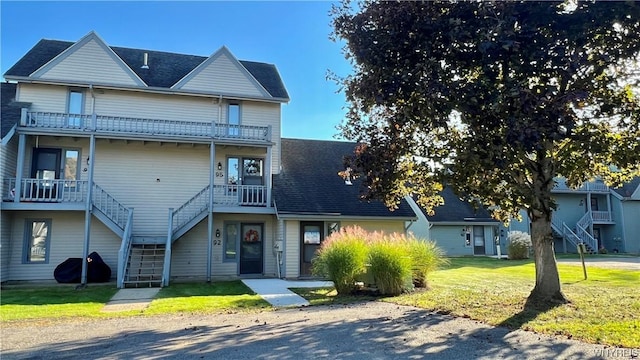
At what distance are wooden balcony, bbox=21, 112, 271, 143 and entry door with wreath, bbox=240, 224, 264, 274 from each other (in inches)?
150

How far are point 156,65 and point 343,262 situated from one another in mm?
13227

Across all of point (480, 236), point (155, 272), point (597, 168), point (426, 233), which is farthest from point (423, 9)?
point (480, 236)

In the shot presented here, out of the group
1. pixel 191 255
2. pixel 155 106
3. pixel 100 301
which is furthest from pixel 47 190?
pixel 100 301

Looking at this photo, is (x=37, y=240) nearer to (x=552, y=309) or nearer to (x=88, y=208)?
(x=88, y=208)

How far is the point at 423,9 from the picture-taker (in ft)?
27.5

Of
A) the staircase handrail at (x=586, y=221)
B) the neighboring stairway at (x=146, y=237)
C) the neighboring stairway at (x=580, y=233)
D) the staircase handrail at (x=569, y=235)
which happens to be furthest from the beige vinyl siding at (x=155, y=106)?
Answer: the staircase handrail at (x=586, y=221)

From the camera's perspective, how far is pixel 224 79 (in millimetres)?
18047

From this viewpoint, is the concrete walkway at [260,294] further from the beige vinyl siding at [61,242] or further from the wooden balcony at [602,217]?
the wooden balcony at [602,217]

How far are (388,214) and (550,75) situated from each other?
10.8 m

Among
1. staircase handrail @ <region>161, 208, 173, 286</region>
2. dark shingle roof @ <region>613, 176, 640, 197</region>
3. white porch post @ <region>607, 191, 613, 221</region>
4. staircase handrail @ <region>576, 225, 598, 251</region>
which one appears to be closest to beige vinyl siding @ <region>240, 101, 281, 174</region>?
staircase handrail @ <region>161, 208, 173, 286</region>

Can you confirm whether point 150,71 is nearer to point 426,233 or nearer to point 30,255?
point 30,255

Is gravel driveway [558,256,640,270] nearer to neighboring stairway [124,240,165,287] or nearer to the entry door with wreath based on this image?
the entry door with wreath

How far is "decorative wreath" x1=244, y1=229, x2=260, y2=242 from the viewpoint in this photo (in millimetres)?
17500

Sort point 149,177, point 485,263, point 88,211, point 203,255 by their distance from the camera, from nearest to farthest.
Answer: point 88,211 < point 149,177 < point 203,255 < point 485,263
